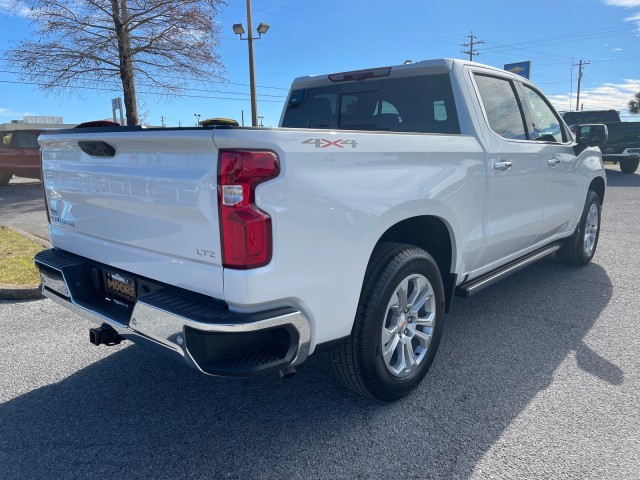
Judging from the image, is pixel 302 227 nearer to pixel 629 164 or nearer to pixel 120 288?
pixel 120 288

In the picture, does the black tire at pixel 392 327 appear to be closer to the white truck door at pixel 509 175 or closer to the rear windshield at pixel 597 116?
the white truck door at pixel 509 175

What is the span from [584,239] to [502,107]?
248 centimetres

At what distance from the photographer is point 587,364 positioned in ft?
10.9

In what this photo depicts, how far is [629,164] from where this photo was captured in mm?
17812

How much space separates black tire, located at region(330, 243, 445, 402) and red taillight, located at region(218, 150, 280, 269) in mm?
774

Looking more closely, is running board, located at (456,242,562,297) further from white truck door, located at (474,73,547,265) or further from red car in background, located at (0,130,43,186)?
red car in background, located at (0,130,43,186)

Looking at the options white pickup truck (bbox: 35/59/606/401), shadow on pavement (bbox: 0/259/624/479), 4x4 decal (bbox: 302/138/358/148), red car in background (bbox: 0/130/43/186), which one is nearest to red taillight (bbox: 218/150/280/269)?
white pickup truck (bbox: 35/59/606/401)

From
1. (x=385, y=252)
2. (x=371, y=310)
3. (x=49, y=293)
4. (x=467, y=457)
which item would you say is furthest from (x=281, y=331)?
(x=49, y=293)

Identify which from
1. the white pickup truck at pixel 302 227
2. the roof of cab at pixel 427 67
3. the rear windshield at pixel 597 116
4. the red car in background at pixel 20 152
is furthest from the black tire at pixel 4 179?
the rear windshield at pixel 597 116

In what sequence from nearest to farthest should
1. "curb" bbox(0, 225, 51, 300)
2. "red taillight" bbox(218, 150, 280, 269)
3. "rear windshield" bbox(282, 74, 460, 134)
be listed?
"red taillight" bbox(218, 150, 280, 269) → "rear windshield" bbox(282, 74, 460, 134) → "curb" bbox(0, 225, 51, 300)

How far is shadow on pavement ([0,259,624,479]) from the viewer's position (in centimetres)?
238

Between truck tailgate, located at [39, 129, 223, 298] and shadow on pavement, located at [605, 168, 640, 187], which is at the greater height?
truck tailgate, located at [39, 129, 223, 298]

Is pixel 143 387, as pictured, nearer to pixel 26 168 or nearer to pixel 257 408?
pixel 257 408

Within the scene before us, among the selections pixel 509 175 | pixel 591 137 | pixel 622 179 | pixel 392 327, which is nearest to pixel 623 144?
pixel 622 179
